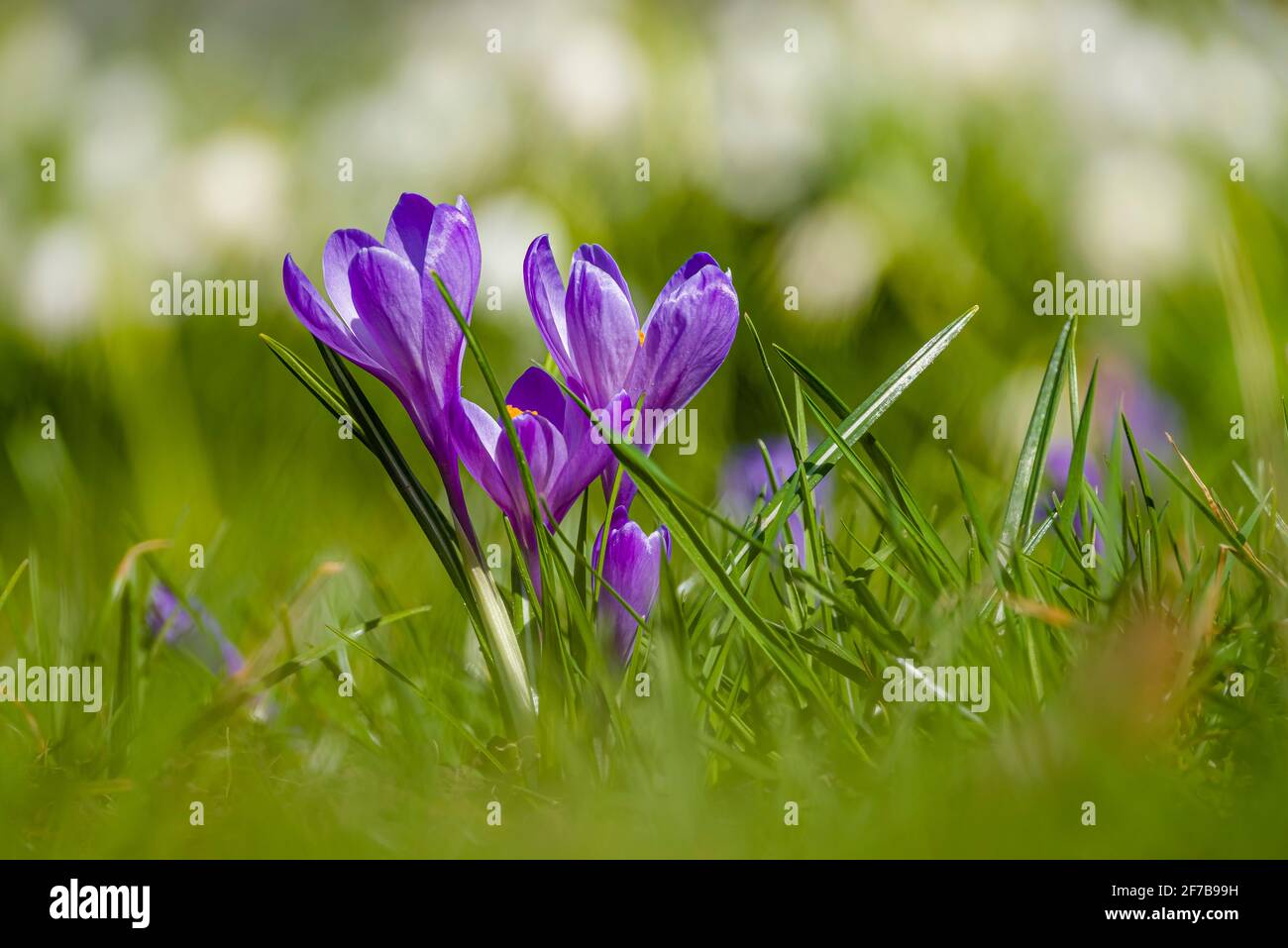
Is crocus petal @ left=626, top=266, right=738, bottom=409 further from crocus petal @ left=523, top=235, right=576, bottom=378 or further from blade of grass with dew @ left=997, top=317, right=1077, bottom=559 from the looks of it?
blade of grass with dew @ left=997, top=317, right=1077, bottom=559

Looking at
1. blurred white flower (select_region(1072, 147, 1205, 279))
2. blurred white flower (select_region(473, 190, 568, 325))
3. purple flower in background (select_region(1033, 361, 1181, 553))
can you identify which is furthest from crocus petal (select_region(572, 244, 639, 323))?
blurred white flower (select_region(1072, 147, 1205, 279))

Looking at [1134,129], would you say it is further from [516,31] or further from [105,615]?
[105,615]

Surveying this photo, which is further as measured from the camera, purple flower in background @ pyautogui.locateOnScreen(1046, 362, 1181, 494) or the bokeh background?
the bokeh background

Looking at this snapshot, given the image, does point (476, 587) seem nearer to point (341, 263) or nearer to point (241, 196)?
point (341, 263)

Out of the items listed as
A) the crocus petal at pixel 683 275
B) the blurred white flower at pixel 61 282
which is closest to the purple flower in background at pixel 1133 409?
the crocus petal at pixel 683 275

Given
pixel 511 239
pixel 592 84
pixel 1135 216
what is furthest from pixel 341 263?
pixel 592 84

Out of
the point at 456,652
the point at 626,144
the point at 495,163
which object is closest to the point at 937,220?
the point at 626,144
